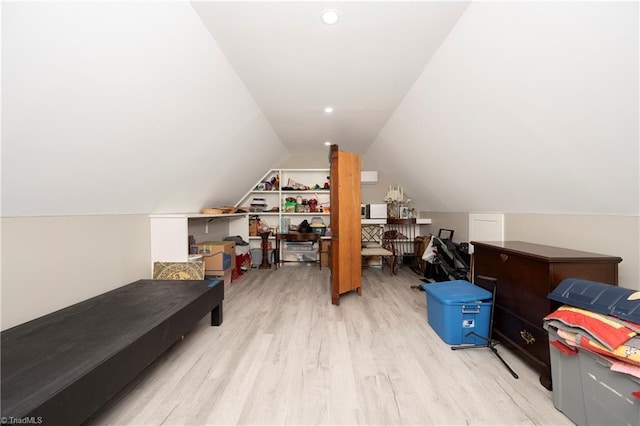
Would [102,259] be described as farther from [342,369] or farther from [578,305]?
[578,305]

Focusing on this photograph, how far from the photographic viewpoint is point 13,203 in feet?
4.96

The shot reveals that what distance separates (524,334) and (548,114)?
152cm

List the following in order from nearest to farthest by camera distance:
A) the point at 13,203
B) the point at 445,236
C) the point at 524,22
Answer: the point at 524,22 → the point at 13,203 → the point at 445,236

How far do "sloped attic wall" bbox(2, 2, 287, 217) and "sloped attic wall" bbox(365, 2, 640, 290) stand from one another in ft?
6.31

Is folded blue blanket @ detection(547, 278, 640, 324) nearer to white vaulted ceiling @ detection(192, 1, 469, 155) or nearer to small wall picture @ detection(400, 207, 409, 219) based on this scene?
white vaulted ceiling @ detection(192, 1, 469, 155)

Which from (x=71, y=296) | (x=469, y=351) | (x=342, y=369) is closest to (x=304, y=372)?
(x=342, y=369)

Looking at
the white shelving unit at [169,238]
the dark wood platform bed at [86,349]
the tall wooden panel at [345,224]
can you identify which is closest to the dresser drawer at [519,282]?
the tall wooden panel at [345,224]

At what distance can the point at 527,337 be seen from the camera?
1.72 meters

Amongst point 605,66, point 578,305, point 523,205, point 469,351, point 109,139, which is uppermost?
point 605,66

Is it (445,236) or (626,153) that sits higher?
(626,153)

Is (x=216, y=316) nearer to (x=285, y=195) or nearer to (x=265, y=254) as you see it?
(x=265, y=254)

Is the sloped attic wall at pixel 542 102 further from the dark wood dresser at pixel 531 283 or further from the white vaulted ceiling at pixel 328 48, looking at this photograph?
the dark wood dresser at pixel 531 283

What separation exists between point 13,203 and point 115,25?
4.15 ft

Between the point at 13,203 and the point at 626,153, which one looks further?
the point at 13,203
